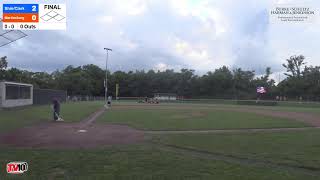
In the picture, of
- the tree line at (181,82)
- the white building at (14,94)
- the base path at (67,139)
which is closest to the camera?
the base path at (67,139)

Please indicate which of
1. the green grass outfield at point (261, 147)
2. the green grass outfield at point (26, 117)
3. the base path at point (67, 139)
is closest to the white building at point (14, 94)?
the green grass outfield at point (26, 117)

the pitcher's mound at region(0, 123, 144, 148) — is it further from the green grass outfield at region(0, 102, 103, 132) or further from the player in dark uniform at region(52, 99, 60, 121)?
the player in dark uniform at region(52, 99, 60, 121)

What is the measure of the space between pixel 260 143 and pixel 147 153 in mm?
5173

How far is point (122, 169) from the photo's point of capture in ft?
34.0

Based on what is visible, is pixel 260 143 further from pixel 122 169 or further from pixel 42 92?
pixel 42 92

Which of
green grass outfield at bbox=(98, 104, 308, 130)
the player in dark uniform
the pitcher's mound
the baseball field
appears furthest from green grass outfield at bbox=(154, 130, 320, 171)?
the player in dark uniform

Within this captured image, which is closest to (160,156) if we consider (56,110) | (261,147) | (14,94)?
(261,147)

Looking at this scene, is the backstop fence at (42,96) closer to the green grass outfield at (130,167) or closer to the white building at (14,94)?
Answer: the white building at (14,94)

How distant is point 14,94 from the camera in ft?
167

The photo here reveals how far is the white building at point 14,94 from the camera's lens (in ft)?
151

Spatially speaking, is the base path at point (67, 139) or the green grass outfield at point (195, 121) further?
the green grass outfield at point (195, 121)

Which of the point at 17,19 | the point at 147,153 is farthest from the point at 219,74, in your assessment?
the point at 147,153

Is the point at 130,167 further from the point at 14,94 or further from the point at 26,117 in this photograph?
the point at 14,94

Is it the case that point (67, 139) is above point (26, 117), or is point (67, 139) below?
below
